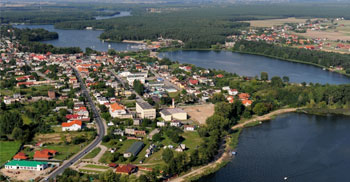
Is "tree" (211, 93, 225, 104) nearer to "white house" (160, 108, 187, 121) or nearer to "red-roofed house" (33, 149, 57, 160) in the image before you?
"white house" (160, 108, 187, 121)

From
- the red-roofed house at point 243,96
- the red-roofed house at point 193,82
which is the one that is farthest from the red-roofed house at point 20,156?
the red-roofed house at point 193,82

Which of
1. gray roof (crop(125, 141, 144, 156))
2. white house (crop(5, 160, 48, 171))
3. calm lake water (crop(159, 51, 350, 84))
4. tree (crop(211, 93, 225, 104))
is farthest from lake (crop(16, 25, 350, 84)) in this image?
white house (crop(5, 160, 48, 171))

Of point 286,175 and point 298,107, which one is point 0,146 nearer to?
point 286,175

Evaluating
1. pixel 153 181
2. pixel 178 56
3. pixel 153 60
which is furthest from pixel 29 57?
pixel 153 181

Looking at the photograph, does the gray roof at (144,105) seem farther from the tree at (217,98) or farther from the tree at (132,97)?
the tree at (217,98)

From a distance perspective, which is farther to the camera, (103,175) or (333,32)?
(333,32)

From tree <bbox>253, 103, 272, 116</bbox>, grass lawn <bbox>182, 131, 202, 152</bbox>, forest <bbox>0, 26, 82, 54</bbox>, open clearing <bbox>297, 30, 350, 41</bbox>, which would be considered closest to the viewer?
grass lawn <bbox>182, 131, 202, 152</bbox>
